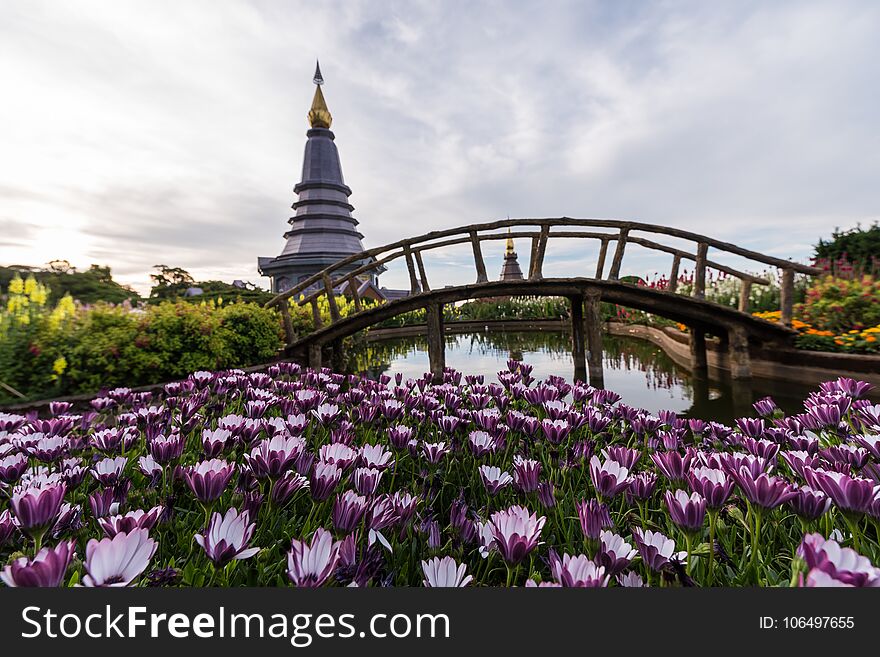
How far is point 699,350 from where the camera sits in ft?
28.8

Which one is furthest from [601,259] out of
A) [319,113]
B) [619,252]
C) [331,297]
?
[319,113]

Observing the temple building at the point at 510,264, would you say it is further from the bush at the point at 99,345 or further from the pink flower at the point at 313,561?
the pink flower at the point at 313,561

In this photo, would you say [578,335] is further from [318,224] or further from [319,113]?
[319,113]

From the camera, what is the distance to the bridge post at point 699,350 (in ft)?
28.5

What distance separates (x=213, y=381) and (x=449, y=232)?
553cm

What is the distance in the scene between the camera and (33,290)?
224 inches

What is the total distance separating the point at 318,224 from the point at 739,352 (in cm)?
2877

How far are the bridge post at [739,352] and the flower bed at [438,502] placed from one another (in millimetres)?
6569

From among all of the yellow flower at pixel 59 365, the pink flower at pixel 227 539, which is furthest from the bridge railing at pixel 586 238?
the pink flower at pixel 227 539

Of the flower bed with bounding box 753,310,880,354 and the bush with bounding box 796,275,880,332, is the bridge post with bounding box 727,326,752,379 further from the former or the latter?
the bush with bounding box 796,275,880,332

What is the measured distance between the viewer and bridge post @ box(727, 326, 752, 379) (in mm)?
7605

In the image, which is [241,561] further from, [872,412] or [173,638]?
[872,412]

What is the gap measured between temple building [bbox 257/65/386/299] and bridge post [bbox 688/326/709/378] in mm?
22027


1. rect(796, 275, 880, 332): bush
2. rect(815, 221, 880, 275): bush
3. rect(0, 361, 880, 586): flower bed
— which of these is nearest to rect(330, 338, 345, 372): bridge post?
rect(0, 361, 880, 586): flower bed
